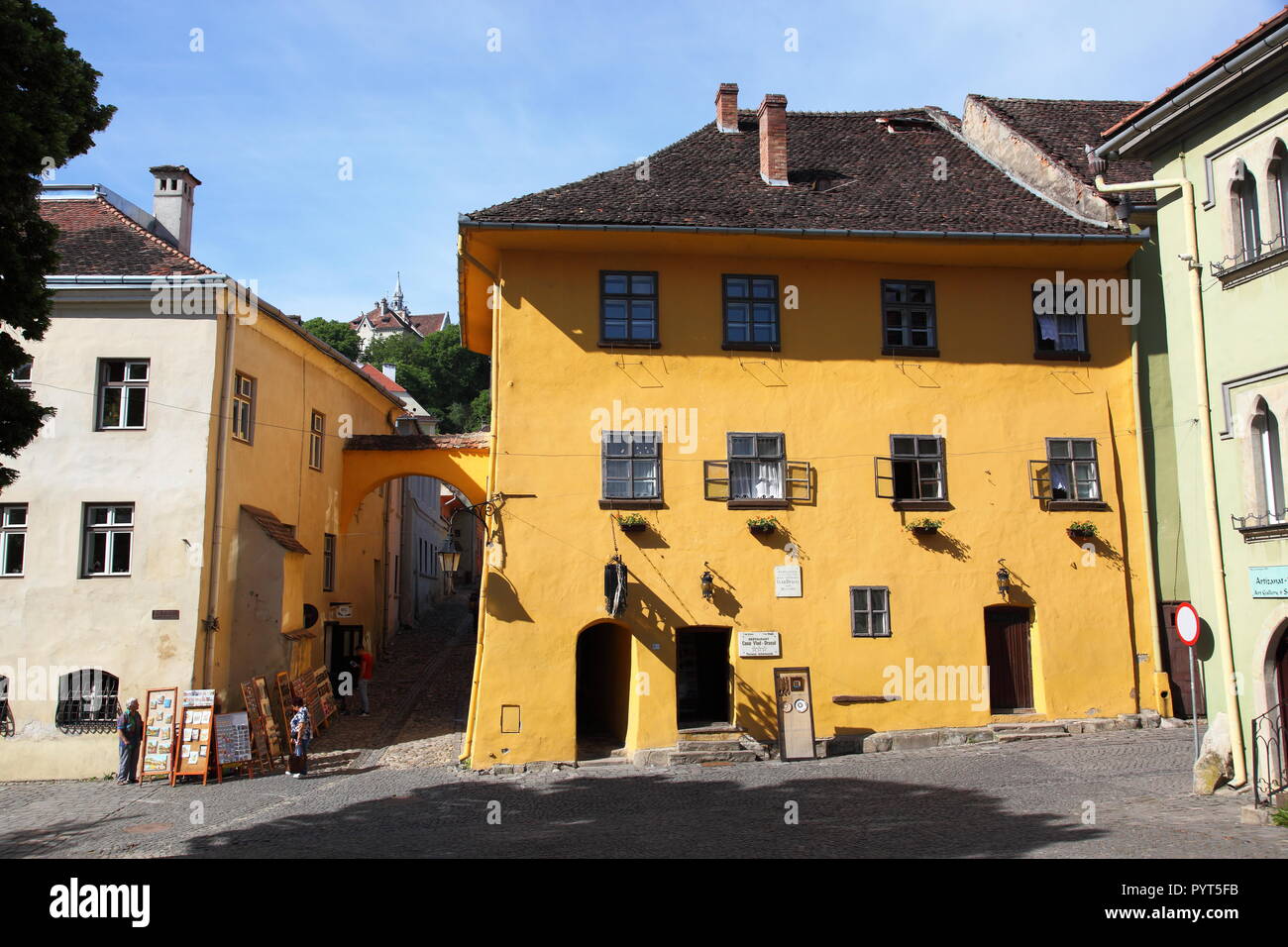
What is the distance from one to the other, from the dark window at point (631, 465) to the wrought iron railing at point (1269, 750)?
9447 mm

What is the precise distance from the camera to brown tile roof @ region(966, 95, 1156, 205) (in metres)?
20.3

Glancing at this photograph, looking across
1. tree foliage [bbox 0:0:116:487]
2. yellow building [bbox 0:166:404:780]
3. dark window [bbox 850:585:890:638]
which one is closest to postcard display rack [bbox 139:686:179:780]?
yellow building [bbox 0:166:404:780]

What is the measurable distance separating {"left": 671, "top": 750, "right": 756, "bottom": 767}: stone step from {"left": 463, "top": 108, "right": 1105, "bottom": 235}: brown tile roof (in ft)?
29.5

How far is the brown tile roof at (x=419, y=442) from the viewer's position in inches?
939

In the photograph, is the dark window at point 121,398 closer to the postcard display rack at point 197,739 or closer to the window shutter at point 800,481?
the postcard display rack at point 197,739

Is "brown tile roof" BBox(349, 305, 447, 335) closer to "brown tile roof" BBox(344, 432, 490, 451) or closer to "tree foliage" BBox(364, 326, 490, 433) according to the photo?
"tree foliage" BBox(364, 326, 490, 433)

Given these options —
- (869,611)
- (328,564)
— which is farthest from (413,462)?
(869,611)

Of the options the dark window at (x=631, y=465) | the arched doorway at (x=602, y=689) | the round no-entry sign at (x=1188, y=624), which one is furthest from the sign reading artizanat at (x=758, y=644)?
the round no-entry sign at (x=1188, y=624)

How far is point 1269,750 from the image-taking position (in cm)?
1235

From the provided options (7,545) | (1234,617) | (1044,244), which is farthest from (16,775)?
(1044,244)

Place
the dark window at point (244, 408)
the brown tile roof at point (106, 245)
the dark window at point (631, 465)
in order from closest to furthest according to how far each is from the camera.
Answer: the dark window at point (631, 465)
the brown tile roof at point (106, 245)
the dark window at point (244, 408)

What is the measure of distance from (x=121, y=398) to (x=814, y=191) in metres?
13.7

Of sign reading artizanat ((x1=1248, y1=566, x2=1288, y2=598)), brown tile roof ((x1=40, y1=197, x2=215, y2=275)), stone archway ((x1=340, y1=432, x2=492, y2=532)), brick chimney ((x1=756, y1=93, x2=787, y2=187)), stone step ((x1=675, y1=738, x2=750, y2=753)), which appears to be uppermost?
brick chimney ((x1=756, y1=93, x2=787, y2=187))
